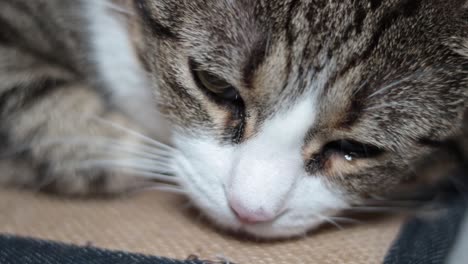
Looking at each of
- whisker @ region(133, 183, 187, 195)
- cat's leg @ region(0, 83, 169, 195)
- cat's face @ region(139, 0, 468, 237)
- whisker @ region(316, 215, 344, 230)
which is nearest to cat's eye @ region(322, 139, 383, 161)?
cat's face @ region(139, 0, 468, 237)

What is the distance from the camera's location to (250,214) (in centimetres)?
86

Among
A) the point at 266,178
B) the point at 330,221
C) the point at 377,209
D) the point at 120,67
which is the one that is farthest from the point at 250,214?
the point at 120,67

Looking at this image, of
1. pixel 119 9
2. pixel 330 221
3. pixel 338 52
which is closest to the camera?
pixel 338 52

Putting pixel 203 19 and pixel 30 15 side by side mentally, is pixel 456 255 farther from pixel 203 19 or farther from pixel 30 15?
pixel 30 15

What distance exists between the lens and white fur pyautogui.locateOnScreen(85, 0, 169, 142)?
3.73 ft

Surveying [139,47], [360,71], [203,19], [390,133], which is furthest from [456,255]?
[139,47]

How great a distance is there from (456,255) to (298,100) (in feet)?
1.17

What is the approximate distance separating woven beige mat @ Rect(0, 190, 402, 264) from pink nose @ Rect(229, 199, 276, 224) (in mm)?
56

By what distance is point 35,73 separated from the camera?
1.21 metres

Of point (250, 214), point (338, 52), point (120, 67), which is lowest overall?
point (250, 214)

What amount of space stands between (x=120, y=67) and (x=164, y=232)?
1.27 feet

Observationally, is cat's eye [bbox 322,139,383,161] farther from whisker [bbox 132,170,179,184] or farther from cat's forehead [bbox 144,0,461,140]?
whisker [bbox 132,170,179,184]

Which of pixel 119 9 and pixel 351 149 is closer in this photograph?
pixel 351 149

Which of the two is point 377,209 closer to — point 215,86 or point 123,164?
point 215,86
